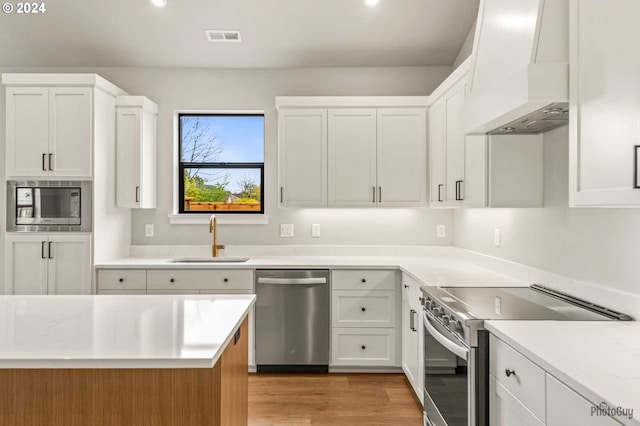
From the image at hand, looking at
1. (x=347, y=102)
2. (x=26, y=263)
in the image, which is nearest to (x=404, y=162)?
(x=347, y=102)

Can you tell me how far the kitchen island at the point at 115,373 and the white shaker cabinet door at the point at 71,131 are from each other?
6.93 ft

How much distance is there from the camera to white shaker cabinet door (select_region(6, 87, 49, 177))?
344cm

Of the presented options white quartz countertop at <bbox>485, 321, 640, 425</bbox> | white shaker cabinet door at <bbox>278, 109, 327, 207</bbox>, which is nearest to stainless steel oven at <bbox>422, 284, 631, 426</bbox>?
white quartz countertop at <bbox>485, 321, 640, 425</bbox>

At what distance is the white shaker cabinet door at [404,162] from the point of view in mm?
3791

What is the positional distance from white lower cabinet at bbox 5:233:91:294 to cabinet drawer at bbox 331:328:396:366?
2.07 meters

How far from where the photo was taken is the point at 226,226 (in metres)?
4.17

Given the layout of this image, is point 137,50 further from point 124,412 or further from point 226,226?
point 124,412

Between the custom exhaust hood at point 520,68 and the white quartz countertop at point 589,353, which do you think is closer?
the white quartz countertop at point 589,353

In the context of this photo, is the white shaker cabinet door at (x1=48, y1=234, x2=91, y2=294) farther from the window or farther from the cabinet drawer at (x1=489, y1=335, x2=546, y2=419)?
the cabinet drawer at (x1=489, y1=335, x2=546, y2=419)

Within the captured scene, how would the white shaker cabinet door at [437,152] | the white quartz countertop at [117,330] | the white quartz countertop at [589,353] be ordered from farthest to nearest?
the white shaker cabinet door at [437,152]
the white quartz countertop at [117,330]
the white quartz countertop at [589,353]

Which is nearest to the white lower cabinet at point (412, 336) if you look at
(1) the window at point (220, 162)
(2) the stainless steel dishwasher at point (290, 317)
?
(2) the stainless steel dishwasher at point (290, 317)

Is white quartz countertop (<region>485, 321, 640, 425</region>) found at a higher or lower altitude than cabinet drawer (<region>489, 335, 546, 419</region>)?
higher

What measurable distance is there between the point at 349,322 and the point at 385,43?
2461mm

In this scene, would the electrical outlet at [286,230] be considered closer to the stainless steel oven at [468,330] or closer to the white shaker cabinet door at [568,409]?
the stainless steel oven at [468,330]
